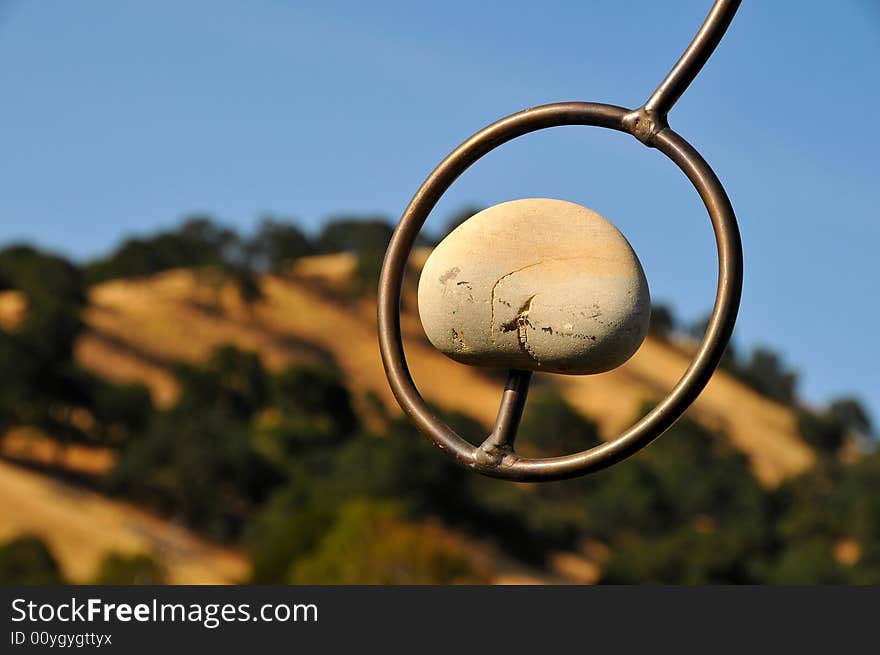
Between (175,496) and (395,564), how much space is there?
21504mm

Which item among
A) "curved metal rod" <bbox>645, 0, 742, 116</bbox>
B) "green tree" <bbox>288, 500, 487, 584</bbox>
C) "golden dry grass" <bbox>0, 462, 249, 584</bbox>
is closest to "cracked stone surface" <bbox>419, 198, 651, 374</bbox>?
"curved metal rod" <bbox>645, 0, 742, 116</bbox>

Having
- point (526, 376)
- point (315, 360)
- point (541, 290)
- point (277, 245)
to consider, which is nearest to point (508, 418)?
point (526, 376)

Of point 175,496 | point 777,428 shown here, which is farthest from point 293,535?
point 777,428

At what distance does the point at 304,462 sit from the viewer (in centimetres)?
6806

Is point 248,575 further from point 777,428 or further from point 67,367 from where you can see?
point 777,428

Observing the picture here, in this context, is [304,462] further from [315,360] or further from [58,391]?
[315,360]

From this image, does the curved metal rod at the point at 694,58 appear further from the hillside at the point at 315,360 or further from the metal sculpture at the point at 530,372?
the hillside at the point at 315,360

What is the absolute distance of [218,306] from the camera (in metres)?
93.3

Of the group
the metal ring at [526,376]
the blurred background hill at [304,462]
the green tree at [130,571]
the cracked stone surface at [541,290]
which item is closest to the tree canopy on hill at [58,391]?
the blurred background hill at [304,462]

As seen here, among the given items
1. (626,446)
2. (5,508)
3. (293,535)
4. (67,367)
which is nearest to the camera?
(626,446)

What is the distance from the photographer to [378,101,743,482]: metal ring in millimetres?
4199

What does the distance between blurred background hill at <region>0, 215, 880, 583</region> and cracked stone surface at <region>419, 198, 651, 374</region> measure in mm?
39722

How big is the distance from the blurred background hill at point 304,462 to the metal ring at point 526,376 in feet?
130

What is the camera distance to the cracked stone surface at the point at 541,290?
443cm
